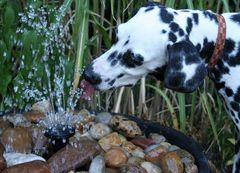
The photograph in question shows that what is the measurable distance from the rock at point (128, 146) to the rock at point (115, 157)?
96 millimetres

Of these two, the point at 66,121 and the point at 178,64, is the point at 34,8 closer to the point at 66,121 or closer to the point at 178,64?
the point at 66,121

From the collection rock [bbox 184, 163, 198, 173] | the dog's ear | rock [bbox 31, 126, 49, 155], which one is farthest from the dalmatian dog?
rock [bbox 31, 126, 49, 155]

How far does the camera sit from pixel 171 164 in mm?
1784

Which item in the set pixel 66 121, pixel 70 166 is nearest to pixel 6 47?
pixel 66 121

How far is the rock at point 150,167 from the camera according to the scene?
5.87 ft

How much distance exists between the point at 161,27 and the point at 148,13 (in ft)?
0.23

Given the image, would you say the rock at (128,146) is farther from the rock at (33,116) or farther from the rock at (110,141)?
the rock at (33,116)

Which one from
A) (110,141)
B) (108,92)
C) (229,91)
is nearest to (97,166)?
(110,141)

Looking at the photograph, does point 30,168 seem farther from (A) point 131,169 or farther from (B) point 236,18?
(B) point 236,18

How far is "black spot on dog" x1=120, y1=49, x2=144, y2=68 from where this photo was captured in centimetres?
156

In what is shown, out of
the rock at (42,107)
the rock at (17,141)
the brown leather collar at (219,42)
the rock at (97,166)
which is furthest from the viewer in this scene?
the rock at (42,107)

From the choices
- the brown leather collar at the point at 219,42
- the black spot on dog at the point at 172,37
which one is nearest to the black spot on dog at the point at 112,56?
the black spot on dog at the point at 172,37

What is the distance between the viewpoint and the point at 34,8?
2.08m

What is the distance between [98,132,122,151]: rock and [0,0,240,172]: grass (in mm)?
264
